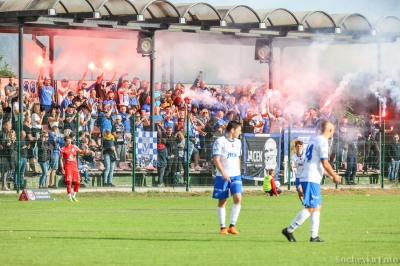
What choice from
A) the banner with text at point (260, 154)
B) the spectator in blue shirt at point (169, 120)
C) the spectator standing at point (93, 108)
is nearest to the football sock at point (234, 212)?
the spectator standing at point (93, 108)

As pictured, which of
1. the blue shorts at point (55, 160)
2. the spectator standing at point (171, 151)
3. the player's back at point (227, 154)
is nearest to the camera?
the player's back at point (227, 154)

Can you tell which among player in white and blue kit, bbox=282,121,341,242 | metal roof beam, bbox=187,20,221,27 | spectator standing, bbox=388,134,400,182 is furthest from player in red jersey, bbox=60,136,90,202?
spectator standing, bbox=388,134,400,182

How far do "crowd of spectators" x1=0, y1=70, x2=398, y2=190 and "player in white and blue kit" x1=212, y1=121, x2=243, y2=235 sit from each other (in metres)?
12.2

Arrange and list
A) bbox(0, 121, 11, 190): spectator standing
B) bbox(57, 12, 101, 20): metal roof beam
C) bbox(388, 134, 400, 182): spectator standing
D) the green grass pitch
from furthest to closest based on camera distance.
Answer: bbox(388, 134, 400, 182): spectator standing, bbox(57, 12, 101, 20): metal roof beam, bbox(0, 121, 11, 190): spectator standing, the green grass pitch

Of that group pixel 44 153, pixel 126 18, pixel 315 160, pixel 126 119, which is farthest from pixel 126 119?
pixel 315 160

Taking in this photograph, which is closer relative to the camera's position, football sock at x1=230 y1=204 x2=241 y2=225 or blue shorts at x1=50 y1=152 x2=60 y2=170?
football sock at x1=230 y1=204 x2=241 y2=225

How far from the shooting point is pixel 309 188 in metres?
14.3

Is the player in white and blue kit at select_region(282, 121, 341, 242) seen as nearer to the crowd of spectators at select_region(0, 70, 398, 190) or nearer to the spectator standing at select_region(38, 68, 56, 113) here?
the crowd of spectators at select_region(0, 70, 398, 190)

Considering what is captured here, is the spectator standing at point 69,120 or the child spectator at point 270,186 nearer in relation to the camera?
the spectator standing at point 69,120

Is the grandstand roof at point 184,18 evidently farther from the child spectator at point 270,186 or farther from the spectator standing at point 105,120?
the child spectator at point 270,186

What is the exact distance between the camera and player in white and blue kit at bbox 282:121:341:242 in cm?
1422

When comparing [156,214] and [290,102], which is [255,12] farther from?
[156,214]

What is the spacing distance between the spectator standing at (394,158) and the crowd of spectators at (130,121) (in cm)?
56

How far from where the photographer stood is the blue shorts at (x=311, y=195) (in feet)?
46.6
